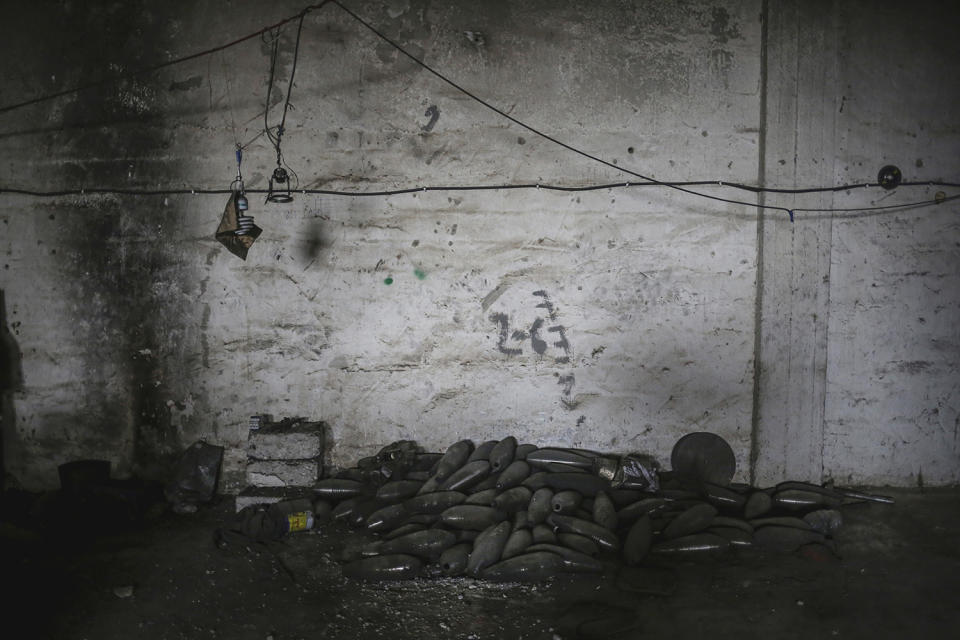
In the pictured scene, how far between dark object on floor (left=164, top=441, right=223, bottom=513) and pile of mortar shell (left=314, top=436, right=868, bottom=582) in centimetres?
100

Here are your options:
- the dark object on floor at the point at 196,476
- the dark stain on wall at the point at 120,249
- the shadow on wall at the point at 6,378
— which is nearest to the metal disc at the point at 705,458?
the dark object on floor at the point at 196,476

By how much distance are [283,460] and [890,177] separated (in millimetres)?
5174

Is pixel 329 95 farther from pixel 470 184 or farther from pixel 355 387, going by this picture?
pixel 355 387

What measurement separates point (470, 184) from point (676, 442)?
2650mm

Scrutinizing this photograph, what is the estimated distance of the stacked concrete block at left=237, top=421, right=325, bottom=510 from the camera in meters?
4.38

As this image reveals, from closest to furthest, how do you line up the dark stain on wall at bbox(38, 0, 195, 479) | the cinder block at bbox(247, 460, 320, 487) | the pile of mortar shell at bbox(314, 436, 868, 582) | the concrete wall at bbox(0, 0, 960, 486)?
the pile of mortar shell at bbox(314, 436, 868, 582), the cinder block at bbox(247, 460, 320, 487), the concrete wall at bbox(0, 0, 960, 486), the dark stain on wall at bbox(38, 0, 195, 479)

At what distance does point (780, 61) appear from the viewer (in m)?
4.45

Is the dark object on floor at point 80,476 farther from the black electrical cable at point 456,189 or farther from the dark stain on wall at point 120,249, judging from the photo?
the black electrical cable at point 456,189

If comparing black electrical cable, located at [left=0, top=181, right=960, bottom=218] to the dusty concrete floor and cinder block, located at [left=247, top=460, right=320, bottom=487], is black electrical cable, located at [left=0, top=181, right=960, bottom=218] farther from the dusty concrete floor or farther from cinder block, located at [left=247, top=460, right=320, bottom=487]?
the dusty concrete floor

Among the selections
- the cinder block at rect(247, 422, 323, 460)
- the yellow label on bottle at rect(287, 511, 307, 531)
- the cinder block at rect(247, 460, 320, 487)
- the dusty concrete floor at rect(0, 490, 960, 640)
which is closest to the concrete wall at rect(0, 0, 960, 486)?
the cinder block at rect(247, 422, 323, 460)

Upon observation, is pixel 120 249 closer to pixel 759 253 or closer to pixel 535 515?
pixel 535 515

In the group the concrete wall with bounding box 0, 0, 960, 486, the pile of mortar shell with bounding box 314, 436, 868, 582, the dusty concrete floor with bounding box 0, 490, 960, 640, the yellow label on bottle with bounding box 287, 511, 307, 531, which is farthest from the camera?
the concrete wall with bounding box 0, 0, 960, 486

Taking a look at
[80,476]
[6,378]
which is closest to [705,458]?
[80,476]

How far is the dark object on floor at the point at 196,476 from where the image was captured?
179 inches
